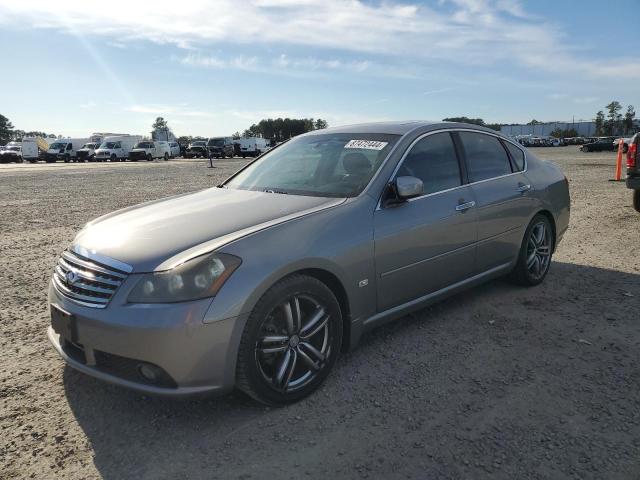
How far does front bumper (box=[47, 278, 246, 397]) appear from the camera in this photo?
260cm

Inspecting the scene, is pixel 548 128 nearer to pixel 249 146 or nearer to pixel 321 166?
pixel 249 146

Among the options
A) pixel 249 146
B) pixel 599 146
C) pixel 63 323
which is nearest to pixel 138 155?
pixel 249 146

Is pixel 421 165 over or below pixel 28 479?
over

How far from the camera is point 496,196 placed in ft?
14.8

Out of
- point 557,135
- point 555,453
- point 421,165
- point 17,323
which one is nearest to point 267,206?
point 421,165

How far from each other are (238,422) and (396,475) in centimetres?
94

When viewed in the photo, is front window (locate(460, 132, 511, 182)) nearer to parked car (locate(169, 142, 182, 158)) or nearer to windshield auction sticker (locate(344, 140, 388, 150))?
windshield auction sticker (locate(344, 140, 388, 150))

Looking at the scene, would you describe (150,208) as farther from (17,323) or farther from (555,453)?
(555,453)

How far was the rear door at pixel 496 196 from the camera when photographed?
4.38m

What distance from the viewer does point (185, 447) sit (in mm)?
2680

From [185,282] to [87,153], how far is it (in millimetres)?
50777

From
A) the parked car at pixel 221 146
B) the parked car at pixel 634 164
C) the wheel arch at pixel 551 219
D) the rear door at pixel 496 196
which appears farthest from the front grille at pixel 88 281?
the parked car at pixel 221 146

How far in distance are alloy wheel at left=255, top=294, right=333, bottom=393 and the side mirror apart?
0.98 m

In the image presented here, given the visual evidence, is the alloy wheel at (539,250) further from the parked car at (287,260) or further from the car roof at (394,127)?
the car roof at (394,127)
